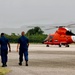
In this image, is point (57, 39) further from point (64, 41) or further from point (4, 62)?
point (4, 62)

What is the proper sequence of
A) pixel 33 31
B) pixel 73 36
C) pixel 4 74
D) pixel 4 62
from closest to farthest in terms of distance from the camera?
1. pixel 4 74
2. pixel 4 62
3. pixel 73 36
4. pixel 33 31

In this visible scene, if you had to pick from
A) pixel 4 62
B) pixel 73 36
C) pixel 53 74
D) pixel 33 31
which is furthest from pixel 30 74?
pixel 33 31

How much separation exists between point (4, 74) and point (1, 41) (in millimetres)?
5545

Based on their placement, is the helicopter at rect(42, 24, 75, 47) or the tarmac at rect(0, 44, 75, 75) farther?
the helicopter at rect(42, 24, 75, 47)

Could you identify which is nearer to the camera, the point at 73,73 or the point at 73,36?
the point at 73,73

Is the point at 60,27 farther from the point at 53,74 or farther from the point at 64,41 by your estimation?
the point at 53,74

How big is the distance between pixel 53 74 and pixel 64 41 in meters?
55.0

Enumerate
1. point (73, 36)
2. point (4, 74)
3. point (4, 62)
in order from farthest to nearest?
point (73, 36) → point (4, 62) → point (4, 74)

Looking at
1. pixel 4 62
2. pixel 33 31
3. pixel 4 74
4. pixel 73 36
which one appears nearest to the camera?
pixel 4 74

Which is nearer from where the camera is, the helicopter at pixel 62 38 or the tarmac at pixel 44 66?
the tarmac at pixel 44 66

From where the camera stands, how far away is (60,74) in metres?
16.8

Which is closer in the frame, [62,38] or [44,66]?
[44,66]

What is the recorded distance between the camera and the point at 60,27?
240ft

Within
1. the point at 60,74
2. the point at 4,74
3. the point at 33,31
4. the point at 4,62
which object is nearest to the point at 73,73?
the point at 60,74
